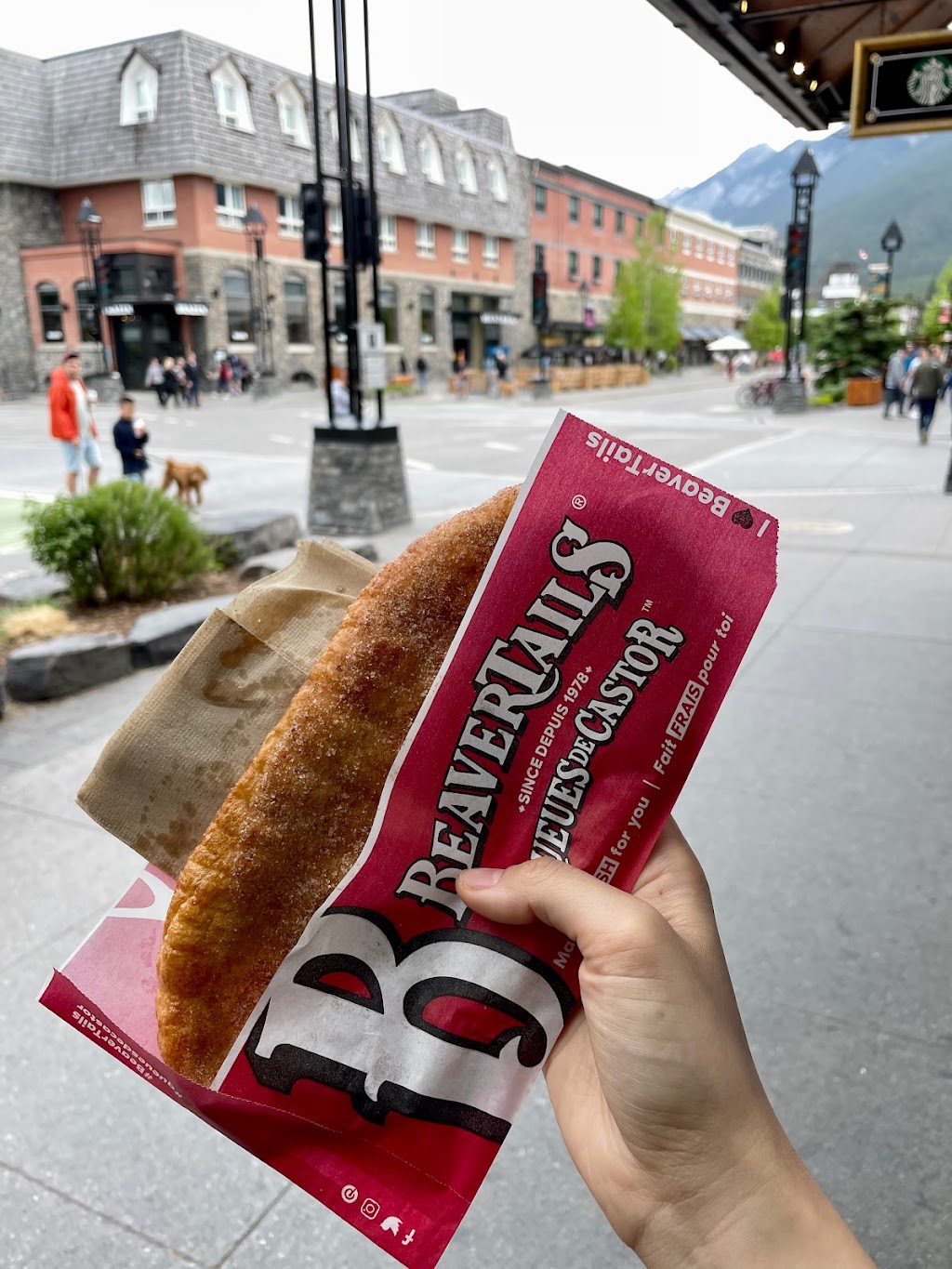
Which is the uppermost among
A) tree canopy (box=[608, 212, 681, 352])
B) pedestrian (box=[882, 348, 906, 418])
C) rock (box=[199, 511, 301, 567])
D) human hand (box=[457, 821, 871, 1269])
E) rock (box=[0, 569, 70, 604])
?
tree canopy (box=[608, 212, 681, 352])

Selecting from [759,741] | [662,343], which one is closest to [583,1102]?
[759,741]

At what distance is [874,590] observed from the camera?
796 cm

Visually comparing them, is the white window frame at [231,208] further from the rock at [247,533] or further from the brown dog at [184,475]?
the rock at [247,533]

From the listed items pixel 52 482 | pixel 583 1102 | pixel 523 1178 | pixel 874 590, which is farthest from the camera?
pixel 52 482

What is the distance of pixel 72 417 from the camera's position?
42.8 feet

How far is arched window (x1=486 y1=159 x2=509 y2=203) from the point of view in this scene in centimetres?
5284

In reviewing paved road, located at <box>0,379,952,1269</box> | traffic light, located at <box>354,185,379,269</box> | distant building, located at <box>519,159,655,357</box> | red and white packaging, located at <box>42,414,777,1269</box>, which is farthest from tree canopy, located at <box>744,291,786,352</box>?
red and white packaging, located at <box>42,414,777,1269</box>

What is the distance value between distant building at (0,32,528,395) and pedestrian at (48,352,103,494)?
27.9 metres

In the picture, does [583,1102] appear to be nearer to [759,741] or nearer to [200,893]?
[200,893]

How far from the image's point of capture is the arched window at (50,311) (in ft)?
129

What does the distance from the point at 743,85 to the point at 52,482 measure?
1265 cm

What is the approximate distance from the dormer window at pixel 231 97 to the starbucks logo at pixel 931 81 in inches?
1510

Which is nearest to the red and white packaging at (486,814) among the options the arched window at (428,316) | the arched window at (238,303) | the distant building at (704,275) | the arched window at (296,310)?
the arched window at (238,303)

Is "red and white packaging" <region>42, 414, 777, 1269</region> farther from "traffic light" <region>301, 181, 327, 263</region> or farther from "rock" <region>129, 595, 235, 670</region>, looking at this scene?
"traffic light" <region>301, 181, 327, 263</region>
